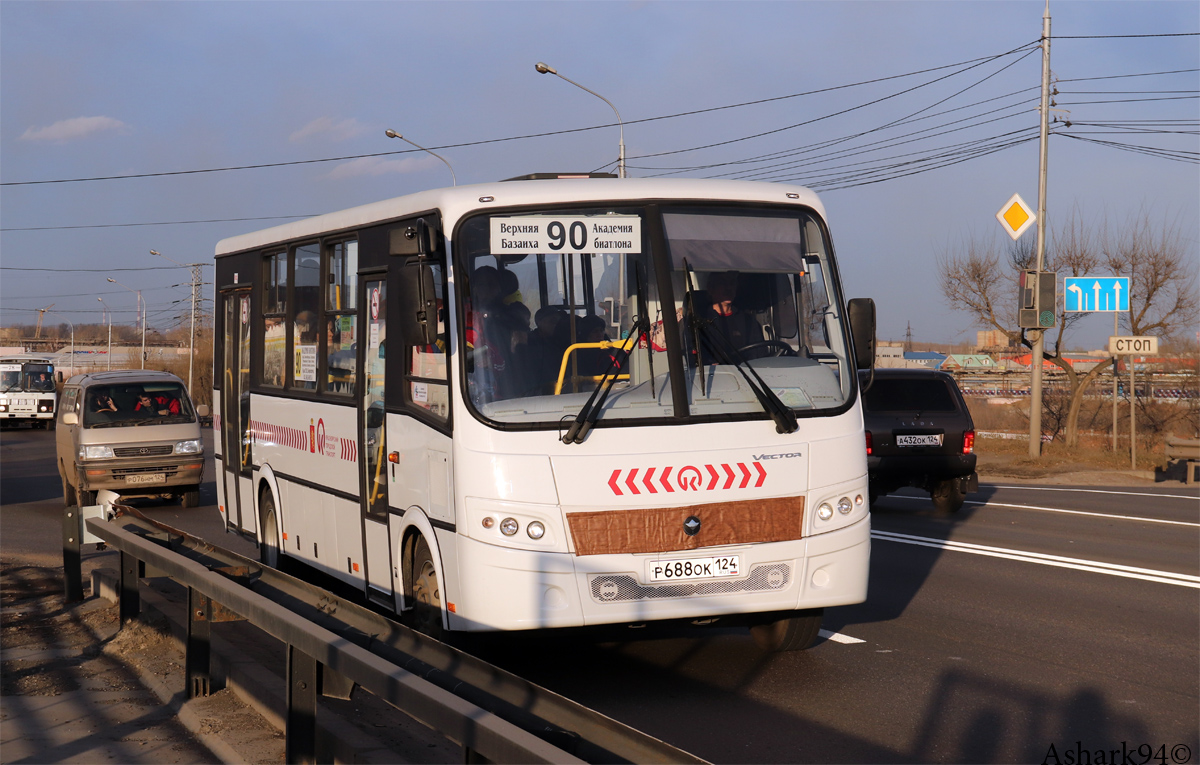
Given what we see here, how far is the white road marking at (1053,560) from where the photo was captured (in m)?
11.1

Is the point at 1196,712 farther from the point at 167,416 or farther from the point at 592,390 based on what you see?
the point at 167,416

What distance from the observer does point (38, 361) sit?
4906cm

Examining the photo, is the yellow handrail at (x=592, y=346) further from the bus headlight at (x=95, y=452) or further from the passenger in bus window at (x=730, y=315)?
the bus headlight at (x=95, y=452)

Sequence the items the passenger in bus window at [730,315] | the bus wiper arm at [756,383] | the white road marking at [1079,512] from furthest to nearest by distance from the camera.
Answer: the white road marking at [1079,512], the passenger in bus window at [730,315], the bus wiper arm at [756,383]

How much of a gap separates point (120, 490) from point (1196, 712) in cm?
1635

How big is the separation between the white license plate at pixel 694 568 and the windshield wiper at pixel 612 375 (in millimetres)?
790

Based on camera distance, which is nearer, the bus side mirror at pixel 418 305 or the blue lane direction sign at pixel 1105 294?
the bus side mirror at pixel 418 305

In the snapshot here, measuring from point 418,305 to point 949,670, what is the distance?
3.90 metres

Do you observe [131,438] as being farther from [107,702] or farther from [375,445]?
[107,702]

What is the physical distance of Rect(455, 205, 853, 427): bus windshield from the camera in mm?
6762

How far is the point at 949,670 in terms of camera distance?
7.56 m

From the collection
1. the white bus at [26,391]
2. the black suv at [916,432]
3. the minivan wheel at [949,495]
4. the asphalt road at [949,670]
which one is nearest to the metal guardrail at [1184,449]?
the minivan wheel at [949,495]

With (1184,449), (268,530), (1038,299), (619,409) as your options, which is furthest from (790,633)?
(1038,299)

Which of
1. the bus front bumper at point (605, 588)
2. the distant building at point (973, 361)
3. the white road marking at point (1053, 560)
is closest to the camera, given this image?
the bus front bumper at point (605, 588)
